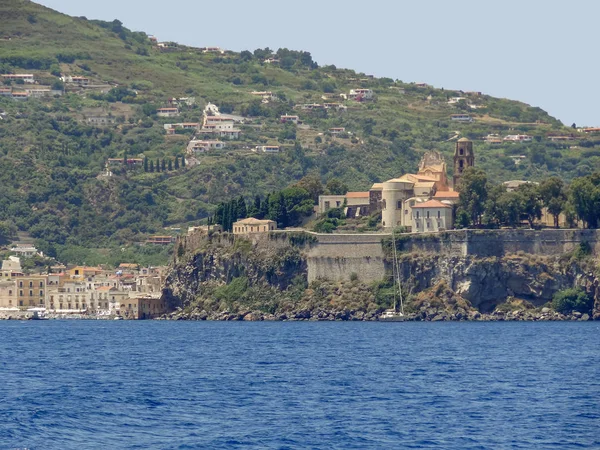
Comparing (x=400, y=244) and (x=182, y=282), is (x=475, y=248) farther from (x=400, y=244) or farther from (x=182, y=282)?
(x=182, y=282)

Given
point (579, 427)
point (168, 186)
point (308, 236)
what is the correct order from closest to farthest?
1. point (579, 427)
2. point (308, 236)
3. point (168, 186)

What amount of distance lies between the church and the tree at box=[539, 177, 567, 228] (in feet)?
20.4

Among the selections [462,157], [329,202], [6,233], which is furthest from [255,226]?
[6,233]

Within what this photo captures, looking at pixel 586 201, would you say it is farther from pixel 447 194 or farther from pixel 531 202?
pixel 447 194

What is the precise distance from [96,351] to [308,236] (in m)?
38.0

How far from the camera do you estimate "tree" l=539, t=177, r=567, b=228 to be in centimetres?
11538

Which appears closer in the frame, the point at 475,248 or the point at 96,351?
the point at 96,351

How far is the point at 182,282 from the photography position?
12638 cm

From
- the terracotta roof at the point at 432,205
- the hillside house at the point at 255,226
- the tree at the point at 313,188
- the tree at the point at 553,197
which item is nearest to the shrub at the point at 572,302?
the tree at the point at 553,197

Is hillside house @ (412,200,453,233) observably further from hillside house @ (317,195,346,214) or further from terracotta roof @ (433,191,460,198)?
hillside house @ (317,195,346,214)

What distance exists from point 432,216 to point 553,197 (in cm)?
800

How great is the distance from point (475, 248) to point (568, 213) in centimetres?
656

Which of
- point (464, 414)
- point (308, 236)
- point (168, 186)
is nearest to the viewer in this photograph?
point (464, 414)

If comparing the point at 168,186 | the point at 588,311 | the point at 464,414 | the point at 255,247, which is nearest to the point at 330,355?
the point at 464,414
